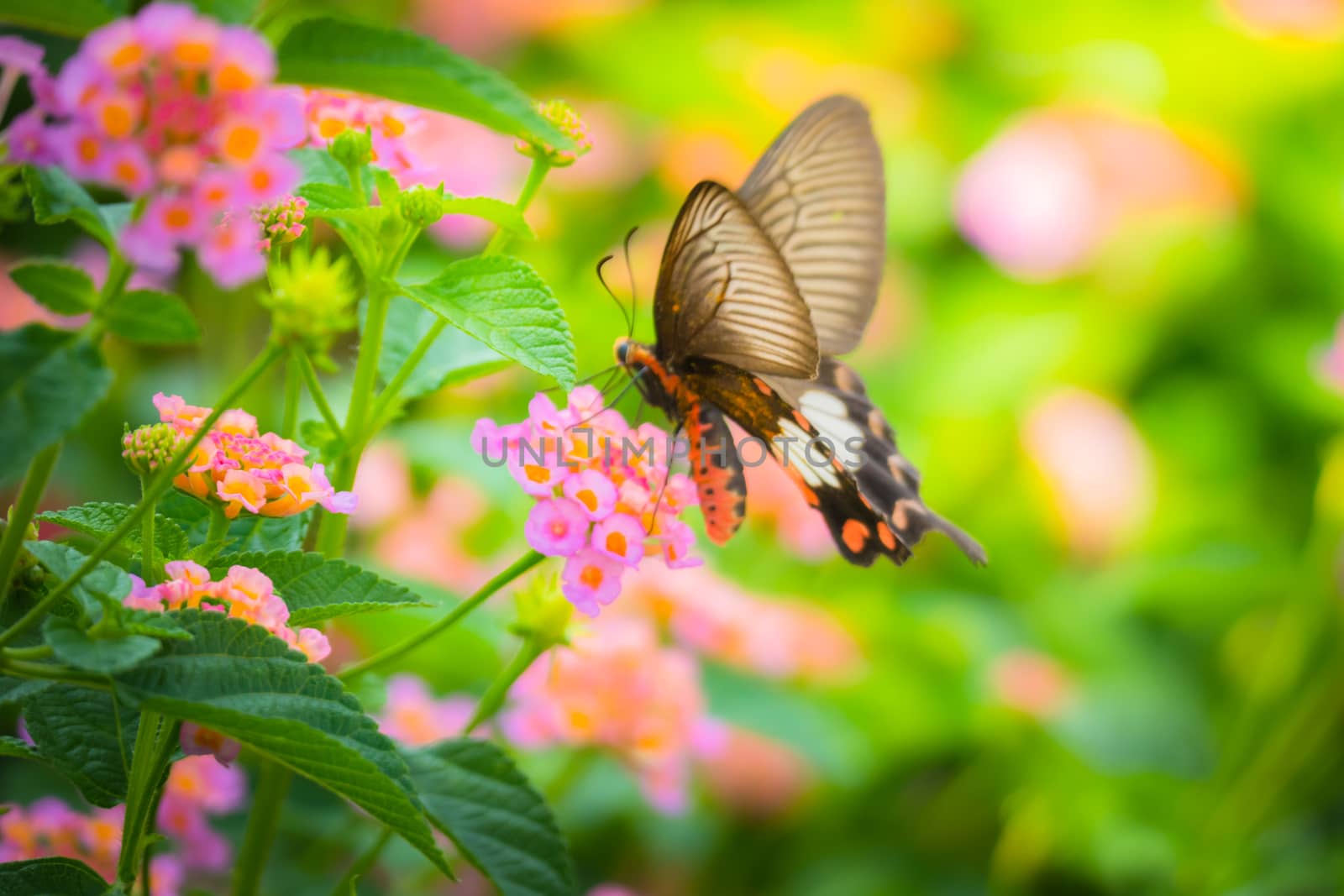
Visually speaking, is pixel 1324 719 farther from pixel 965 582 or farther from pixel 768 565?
pixel 768 565

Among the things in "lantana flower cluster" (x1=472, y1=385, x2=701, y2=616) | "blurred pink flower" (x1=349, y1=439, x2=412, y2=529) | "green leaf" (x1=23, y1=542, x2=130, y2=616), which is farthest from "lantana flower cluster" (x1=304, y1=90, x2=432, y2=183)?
"blurred pink flower" (x1=349, y1=439, x2=412, y2=529)

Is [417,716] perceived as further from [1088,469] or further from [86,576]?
[1088,469]

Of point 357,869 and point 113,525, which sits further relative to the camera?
point 357,869

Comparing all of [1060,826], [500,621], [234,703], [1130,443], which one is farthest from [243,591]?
[1130,443]

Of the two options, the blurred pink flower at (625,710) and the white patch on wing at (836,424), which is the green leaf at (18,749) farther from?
the white patch on wing at (836,424)

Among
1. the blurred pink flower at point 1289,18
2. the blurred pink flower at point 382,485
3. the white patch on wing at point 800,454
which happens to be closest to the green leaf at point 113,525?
the white patch on wing at point 800,454

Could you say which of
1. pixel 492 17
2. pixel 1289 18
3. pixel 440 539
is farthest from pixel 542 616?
pixel 1289 18

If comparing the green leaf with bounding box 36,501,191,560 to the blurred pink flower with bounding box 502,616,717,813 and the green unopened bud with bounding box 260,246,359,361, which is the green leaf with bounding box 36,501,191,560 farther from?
the blurred pink flower with bounding box 502,616,717,813
